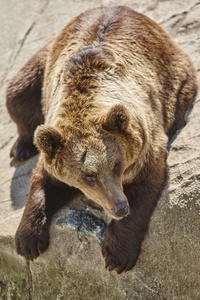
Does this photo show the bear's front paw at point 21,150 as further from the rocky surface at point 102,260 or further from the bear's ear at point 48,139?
the bear's ear at point 48,139

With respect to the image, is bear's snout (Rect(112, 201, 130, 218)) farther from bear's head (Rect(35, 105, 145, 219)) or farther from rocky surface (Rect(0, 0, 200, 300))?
rocky surface (Rect(0, 0, 200, 300))

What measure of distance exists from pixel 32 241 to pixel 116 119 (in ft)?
5.51

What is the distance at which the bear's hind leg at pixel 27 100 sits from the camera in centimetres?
656

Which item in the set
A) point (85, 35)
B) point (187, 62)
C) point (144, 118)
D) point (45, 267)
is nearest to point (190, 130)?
point (144, 118)

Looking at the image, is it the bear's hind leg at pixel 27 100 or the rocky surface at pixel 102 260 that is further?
the bear's hind leg at pixel 27 100

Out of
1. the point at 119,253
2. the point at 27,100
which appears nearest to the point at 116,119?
the point at 119,253

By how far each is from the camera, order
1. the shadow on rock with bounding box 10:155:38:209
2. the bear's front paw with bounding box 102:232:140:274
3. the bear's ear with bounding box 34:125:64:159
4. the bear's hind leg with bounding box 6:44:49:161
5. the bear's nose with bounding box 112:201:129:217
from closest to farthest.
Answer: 1. the bear's nose with bounding box 112:201:129:217
2. the bear's ear with bounding box 34:125:64:159
3. the bear's front paw with bounding box 102:232:140:274
4. the shadow on rock with bounding box 10:155:38:209
5. the bear's hind leg with bounding box 6:44:49:161

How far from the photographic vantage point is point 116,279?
497 centimetres

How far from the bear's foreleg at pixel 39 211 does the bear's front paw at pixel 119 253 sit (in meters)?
0.72

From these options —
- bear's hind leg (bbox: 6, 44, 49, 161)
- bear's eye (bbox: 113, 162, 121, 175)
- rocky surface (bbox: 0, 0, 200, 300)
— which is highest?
bear's eye (bbox: 113, 162, 121, 175)

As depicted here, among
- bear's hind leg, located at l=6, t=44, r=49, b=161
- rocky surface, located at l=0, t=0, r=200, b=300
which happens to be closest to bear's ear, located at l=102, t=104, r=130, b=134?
rocky surface, located at l=0, t=0, r=200, b=300

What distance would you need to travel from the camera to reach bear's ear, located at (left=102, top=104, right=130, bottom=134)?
A: 4352mm

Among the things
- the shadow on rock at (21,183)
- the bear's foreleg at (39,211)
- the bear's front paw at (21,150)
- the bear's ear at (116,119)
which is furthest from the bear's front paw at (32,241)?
the bear's front paw at (21,150)

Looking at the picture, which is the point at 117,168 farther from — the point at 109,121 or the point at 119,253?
the point at 119,253
